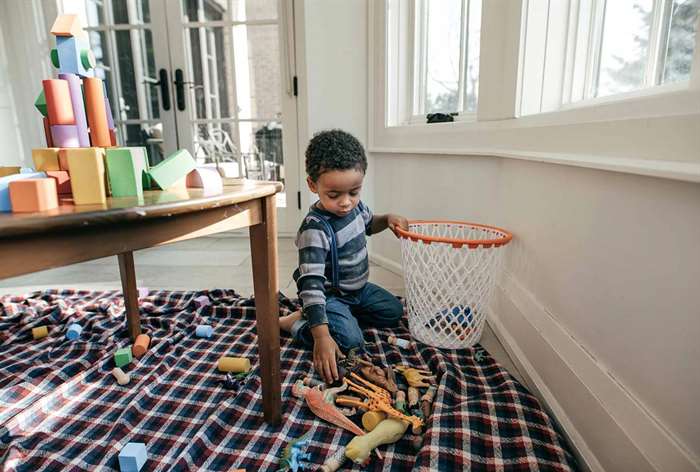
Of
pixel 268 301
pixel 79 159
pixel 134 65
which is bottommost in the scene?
pixel 268 301

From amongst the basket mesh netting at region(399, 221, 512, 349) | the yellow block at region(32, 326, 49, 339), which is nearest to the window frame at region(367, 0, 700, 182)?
the basket mesh netting at region(399, 221, 512, 349)

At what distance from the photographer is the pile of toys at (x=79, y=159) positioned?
530 mm

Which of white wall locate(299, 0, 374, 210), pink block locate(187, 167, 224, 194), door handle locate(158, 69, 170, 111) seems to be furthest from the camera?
door handle locate(158, 69, 170, 111)

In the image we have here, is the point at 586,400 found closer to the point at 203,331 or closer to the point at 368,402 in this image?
the point at 368,402

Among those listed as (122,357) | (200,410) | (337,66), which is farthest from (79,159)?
(337,66)

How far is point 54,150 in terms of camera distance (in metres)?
0.65

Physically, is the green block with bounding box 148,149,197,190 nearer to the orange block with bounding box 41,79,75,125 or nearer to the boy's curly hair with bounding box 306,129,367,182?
the orange block with bounding box 41,79,75,125

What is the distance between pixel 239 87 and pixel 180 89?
1.31 feet

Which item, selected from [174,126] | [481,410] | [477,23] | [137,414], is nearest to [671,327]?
[481,410]

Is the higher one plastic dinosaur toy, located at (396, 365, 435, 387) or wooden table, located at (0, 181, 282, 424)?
wooden table, located at (0, 181, 282, 424)

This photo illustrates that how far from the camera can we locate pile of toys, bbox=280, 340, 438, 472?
0.84m

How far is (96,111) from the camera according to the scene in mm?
747

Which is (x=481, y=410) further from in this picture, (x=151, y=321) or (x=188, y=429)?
(x=151, y=321)

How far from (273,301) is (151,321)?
767 mm
